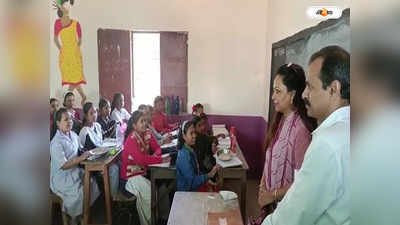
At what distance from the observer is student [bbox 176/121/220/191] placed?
7.11ft

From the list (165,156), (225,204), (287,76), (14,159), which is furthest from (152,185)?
(14,159)

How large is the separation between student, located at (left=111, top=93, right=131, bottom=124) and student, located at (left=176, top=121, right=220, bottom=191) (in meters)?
1.43

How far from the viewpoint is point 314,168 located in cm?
60

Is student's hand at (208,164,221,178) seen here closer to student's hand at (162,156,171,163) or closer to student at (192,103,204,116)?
student's hand at (162,156,171,163)

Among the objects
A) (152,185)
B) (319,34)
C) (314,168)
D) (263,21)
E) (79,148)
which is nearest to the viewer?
(314,168)

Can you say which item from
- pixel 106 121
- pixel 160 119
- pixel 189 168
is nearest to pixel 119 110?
pixel 106 121

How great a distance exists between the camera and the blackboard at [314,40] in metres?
1.13

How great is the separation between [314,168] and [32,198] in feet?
1.54

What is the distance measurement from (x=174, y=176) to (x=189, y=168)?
0.23m

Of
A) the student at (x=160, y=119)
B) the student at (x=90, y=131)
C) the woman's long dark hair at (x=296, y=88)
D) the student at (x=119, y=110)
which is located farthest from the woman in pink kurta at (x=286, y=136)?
the student at (x=119, y=110)

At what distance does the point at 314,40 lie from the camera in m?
1.57

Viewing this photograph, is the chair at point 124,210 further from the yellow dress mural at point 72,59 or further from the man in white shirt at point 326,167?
the man in white shirt at point 326,167

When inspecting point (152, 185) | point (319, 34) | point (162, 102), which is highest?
point (319, 34)

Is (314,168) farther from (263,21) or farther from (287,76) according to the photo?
(263,21)
